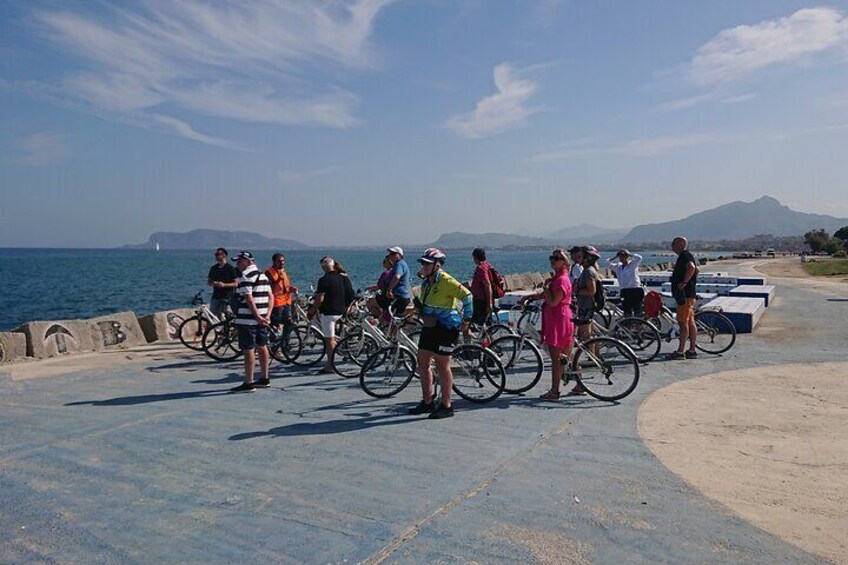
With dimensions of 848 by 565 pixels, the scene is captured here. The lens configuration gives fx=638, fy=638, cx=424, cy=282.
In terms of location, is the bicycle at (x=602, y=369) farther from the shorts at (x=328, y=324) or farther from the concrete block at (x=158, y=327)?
the concrete block at (x=158, y=327)

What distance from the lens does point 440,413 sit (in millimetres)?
6512

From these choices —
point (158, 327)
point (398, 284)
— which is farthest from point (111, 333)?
A: point (398, 284)

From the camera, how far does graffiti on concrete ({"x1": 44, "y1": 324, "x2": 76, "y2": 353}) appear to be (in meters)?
10.7

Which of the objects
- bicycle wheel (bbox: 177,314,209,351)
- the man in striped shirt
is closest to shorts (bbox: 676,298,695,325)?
the man in striped shirt

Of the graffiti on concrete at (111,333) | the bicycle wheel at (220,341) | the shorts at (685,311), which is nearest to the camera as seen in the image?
the shorts at (685,311)

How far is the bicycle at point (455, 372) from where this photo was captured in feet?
23.5

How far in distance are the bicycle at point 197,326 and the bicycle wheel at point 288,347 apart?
1.55 meters

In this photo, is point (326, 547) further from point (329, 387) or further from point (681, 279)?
point (681, 279)

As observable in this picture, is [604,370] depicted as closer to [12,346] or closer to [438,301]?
[438,301]

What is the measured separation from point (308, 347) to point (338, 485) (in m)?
5.44

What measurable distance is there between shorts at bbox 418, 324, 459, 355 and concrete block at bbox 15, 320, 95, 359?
7548 millimetres

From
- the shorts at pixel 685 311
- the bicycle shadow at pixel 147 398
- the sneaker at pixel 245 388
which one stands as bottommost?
the bicycle shadow at pixel 147 398

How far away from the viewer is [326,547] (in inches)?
150

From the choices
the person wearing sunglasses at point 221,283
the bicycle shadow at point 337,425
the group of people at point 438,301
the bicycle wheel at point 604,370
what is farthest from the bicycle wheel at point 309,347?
the bicycle wheel at point 604,370
